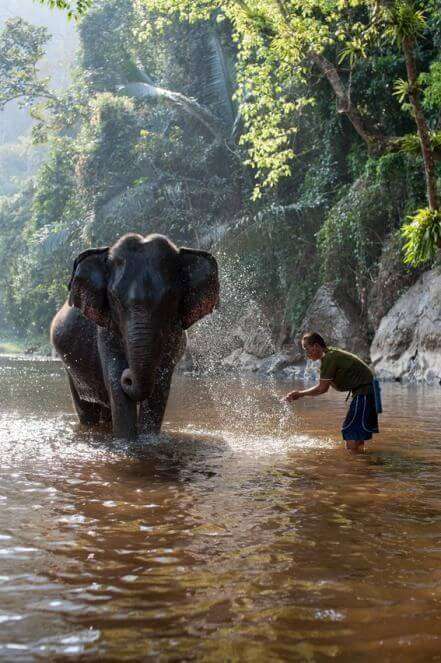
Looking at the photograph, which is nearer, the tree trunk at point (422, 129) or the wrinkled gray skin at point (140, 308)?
the wrinkled gray skin at point (140, 308)

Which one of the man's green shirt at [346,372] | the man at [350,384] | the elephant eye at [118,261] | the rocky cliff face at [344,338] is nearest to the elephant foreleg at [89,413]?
the elephant eye at [118,261]

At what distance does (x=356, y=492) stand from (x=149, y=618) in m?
2.50

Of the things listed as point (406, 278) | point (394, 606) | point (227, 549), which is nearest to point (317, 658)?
point (394, 606)

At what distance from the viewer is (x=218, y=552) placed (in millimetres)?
3543

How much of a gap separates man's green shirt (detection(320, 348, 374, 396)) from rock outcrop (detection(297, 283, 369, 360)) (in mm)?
13371

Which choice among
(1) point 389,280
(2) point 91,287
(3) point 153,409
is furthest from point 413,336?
(2) point 91,287

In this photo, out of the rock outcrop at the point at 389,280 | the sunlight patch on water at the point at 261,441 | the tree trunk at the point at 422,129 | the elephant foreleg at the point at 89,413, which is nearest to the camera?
the sunlight patch on water at the point at 261,441

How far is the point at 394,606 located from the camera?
9.37 ft

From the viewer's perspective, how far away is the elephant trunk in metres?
6.78

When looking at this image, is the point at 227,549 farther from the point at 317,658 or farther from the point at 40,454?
the point at 40,454

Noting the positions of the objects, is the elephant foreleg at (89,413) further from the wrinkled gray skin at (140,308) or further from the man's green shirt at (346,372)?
the man's green shirt at (346,372)

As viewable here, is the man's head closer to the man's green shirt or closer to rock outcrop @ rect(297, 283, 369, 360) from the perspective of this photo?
the man's green shirt

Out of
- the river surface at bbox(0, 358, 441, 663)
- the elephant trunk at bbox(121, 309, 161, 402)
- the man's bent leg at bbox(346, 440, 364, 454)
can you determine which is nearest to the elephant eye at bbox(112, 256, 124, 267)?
the elephant trunk at bbox(121, 309, 161, 402)

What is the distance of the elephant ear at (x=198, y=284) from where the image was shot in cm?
748
